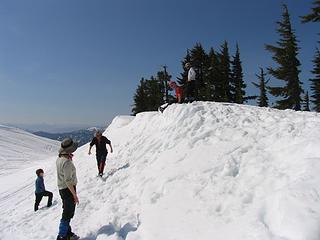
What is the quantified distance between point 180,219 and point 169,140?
560 cm

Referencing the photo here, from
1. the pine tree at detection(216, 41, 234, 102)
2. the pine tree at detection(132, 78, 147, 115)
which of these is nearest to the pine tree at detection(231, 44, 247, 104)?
the pine tree at detection(216, 41, 234, 102)

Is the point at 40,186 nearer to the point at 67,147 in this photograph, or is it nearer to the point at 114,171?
the point at 114,171

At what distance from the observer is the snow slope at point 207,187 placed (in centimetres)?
702

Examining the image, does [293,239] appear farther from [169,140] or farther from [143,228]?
[169,140]

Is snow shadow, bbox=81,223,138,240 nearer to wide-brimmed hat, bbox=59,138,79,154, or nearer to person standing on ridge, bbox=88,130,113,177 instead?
wide-brimmed hat, bbox=59,138,79,154

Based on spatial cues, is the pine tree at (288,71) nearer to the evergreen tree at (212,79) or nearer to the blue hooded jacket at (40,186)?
the evergreen tree at (212,79)

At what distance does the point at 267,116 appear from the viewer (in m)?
12.9

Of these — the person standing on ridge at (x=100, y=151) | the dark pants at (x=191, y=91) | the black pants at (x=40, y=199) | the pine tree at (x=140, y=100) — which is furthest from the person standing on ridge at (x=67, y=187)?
the pine tree at (x=140, y=100)

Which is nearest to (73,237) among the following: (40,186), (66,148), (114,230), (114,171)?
(114,230)

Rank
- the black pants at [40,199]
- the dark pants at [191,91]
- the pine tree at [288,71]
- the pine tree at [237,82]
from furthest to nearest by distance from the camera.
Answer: the pine tree at [237,82], the pine tree at [288,71], the dark pants at [191,91], the black pants at [40,199]

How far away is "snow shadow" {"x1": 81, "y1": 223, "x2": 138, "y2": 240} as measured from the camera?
8.67 meters

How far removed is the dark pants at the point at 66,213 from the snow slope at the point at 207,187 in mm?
802

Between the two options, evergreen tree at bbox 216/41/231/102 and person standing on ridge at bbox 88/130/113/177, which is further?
evergreen tree at bbox 216/41/231/102

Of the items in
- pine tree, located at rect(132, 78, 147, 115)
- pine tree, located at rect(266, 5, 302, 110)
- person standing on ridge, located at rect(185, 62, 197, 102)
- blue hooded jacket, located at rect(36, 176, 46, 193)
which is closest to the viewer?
blue hooded jacket, located at rect(36, 176, 46, 193)
